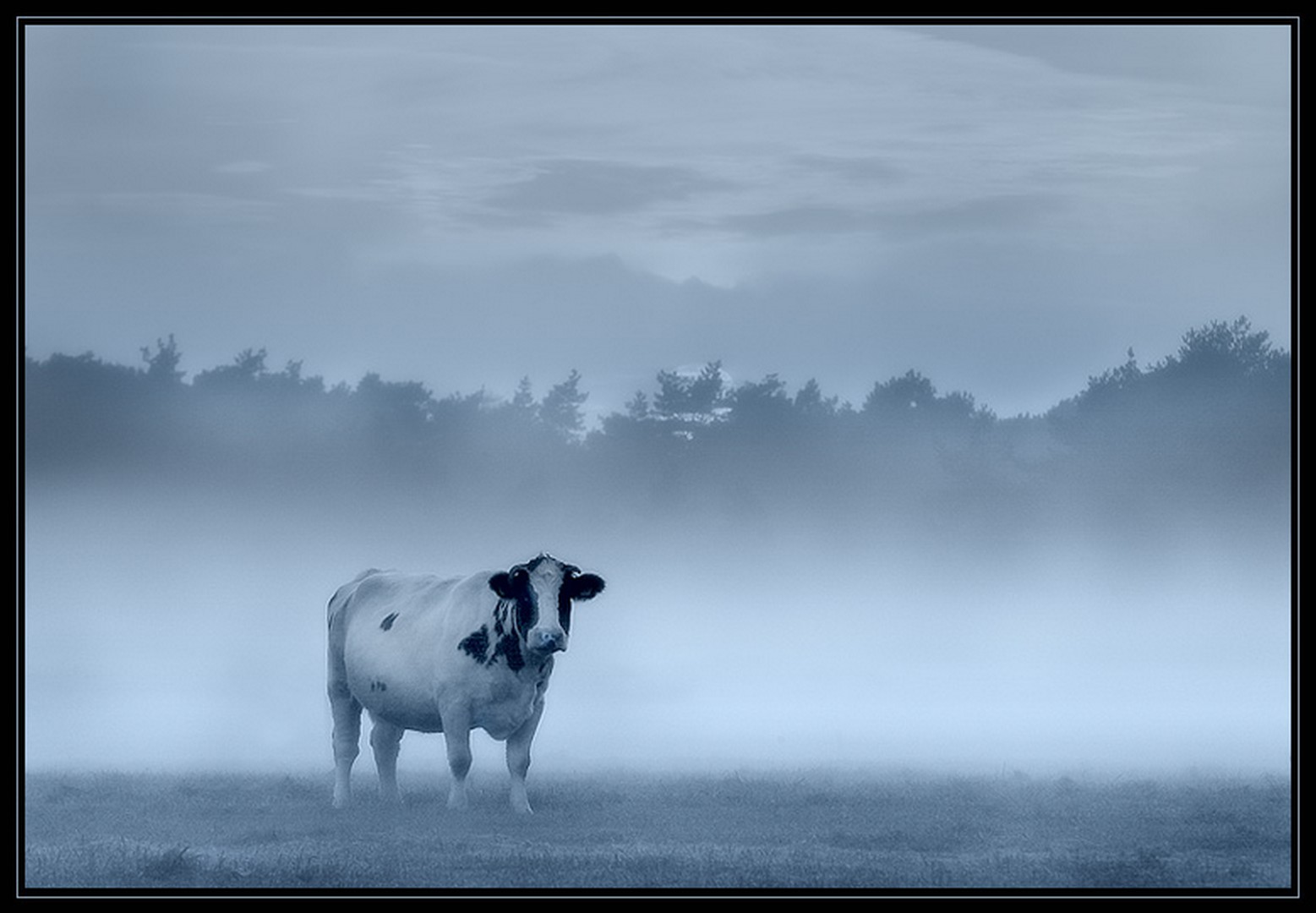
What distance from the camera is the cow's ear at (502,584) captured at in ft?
46.6

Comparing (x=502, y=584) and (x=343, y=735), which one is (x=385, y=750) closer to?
(x=343, y=735)

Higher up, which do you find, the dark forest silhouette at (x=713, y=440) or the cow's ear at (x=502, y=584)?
the dark forest silhouette at (x=713, y=440)

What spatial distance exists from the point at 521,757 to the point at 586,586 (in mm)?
1160

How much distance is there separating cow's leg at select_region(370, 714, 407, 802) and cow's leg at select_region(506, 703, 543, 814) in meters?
0.93

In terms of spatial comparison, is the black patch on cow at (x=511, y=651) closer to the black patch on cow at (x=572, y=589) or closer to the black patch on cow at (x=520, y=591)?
the black patch on cow at (x=520, y=591)

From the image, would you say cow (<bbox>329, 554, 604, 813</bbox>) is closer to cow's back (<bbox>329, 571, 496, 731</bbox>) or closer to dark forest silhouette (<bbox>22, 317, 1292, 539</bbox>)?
cow's back (<bbox>329, 571, 496, 731</bbox>)

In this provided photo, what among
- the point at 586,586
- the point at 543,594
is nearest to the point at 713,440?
the point at 586,586

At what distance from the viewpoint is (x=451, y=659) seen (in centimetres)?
1452

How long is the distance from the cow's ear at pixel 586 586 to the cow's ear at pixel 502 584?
400mm

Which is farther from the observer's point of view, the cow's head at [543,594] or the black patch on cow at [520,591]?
the black patch on cow at [520,591]

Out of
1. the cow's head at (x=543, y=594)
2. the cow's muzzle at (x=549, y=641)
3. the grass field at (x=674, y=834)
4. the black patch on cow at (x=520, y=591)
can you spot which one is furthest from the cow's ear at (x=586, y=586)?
the grass field at (x=674, y=834)

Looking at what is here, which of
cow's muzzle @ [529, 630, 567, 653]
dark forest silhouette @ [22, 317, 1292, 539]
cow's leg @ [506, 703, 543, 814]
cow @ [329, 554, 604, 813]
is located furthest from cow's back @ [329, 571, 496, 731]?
dark forest silhouette @ [22, 317, 1292, 539]

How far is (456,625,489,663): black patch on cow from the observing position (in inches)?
567
